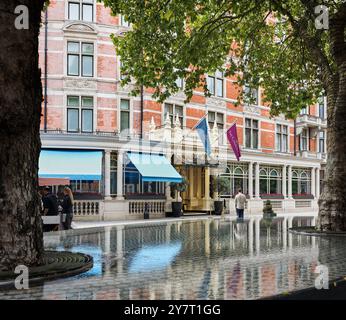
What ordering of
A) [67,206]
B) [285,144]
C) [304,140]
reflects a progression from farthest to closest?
[304,140] < [285,144] < [67,206]

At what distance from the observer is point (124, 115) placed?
2869cm

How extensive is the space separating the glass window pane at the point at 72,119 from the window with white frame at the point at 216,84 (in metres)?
10.6

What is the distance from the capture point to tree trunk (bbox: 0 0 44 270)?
8.46 meters

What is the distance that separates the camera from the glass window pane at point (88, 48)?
27688 millimetres

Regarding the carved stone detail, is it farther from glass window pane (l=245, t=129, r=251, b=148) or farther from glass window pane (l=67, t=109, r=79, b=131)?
glass window pane (l=245, t=129, r=251, b=148)

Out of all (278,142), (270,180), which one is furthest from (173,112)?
(278,142)

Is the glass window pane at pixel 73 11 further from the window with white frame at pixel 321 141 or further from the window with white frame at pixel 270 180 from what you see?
the window with white frame at pixel 321 141

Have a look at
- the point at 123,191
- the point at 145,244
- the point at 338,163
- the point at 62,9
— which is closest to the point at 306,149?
the point at 123,191

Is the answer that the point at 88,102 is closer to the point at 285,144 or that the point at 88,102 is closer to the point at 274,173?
the point at 274,173

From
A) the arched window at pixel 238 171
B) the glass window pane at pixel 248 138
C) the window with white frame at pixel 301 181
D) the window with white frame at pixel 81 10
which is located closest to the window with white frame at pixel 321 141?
the window with white frame at pixel 301 181

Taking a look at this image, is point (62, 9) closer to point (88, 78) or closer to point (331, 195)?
point (88, 78)

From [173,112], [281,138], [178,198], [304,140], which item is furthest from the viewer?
[304,140]

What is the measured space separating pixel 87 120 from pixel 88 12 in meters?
6.00

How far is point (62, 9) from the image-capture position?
89.5ft
